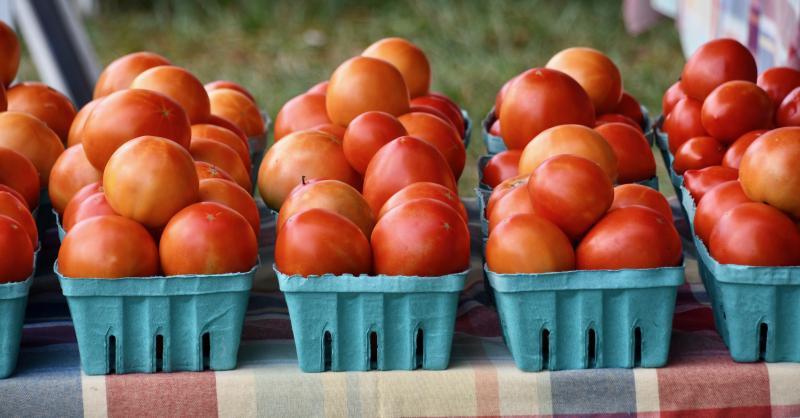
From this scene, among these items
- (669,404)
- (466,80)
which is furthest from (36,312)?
(466,80)

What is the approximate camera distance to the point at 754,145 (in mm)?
1321

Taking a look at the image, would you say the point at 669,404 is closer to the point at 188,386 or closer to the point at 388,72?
the point at 188,386

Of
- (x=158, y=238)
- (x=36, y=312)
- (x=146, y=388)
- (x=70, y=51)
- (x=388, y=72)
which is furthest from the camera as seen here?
(x=70, y=51)

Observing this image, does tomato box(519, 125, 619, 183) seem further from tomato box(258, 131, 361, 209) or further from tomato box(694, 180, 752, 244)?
tomato box(258, 131, 361, 209)

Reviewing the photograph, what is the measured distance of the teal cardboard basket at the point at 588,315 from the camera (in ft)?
3.85

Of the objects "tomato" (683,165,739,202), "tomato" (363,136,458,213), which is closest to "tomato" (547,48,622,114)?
"tomato" (683,165,739,202)

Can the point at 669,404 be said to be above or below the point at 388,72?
below

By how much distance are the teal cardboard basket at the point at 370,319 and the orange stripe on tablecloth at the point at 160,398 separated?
12 centimetres

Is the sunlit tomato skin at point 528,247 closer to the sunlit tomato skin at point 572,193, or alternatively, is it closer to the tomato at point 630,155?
the sunlit tomato skin at point 572,193

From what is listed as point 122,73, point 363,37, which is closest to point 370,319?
point 122,73

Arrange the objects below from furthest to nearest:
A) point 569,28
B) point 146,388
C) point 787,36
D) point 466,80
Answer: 1. point 569,28
2. point 466,80
3. point 787,36
4. point 146,388

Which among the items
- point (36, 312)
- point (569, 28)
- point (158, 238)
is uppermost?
point (158, 238)

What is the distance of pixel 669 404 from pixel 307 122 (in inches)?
33.5

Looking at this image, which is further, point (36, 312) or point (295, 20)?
point (295, 20)
